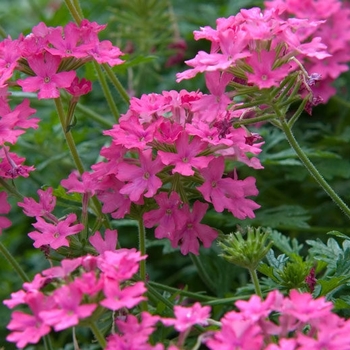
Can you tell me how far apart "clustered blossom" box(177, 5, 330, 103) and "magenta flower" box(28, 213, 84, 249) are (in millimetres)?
343

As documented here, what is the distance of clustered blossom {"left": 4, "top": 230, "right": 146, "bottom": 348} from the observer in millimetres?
1006

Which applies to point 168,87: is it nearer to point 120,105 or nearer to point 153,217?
point 120,105

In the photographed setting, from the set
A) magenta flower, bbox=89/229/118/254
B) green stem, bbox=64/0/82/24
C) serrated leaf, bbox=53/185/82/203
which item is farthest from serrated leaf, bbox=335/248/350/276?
green stem, bbox=64/0/82/24

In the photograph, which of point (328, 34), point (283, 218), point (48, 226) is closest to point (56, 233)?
point (48, 226)

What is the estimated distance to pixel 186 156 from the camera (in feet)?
4.25

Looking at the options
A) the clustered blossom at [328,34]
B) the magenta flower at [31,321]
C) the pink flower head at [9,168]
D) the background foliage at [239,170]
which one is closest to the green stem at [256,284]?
the background foliage at [239,170]

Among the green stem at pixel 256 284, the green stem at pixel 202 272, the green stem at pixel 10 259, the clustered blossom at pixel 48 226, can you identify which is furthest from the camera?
the green stem at pixel 202 272

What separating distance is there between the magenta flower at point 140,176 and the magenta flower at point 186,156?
35 mm

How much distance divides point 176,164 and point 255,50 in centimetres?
25

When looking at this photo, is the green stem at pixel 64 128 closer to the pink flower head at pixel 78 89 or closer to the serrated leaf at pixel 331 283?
the pink flower head at pixel 78 89

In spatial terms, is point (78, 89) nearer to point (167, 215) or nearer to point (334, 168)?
point (167, 215)

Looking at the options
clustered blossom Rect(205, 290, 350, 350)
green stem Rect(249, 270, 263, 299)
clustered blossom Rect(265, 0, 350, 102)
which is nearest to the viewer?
clustered blossom Rect(205, 290, 350, 350)

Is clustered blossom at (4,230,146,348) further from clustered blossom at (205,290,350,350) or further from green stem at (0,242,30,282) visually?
green stem at (0,242,30,282)

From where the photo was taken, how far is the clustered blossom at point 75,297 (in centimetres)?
101
